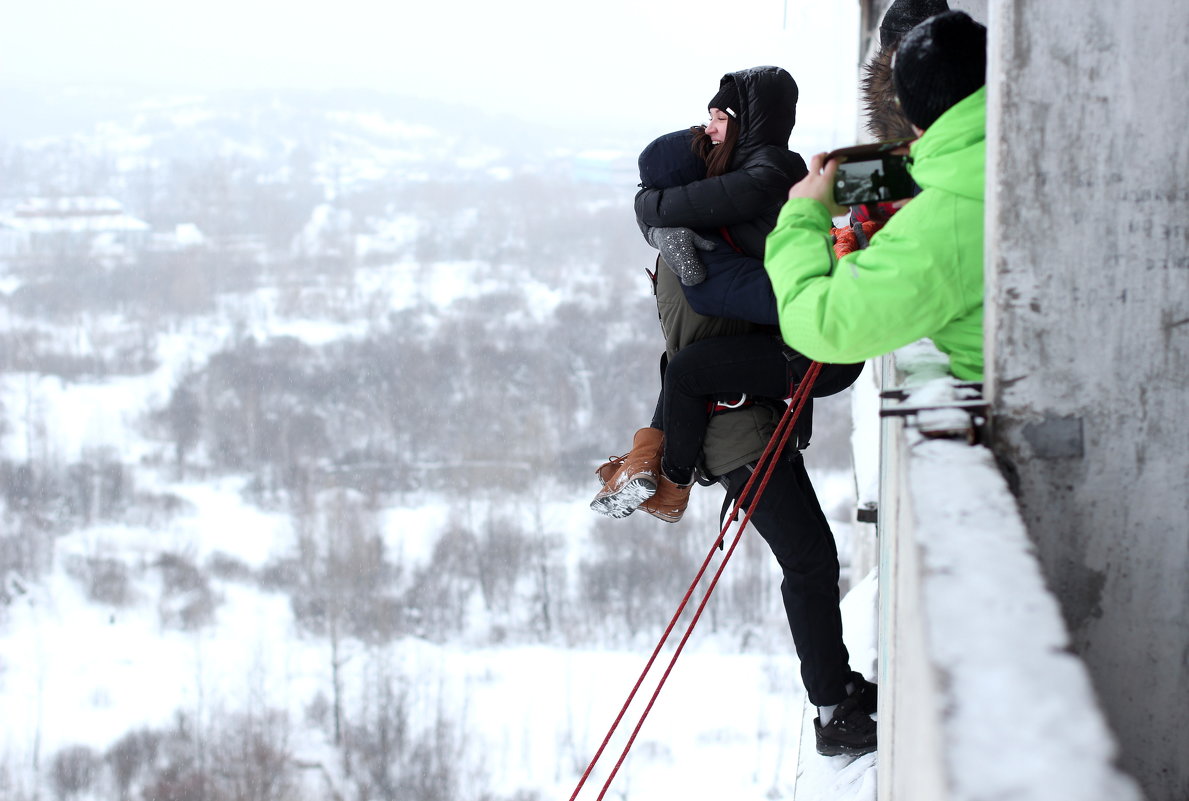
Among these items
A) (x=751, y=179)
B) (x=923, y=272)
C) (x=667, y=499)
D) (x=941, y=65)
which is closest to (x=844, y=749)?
(x=667, y=499)

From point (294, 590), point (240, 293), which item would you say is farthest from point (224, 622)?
point (240, 293)

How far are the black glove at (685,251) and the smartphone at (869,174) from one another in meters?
0.61

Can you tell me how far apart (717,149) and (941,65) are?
846mm

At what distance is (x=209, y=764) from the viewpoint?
27.7 m

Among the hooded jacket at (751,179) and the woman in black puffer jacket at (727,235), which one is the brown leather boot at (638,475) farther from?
the hooded jacket at (751,179)

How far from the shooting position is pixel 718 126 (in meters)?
2.33

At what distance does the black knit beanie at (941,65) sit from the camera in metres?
1.50

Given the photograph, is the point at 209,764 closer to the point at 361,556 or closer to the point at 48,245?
the point at 361,556

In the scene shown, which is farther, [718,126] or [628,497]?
[628,497]

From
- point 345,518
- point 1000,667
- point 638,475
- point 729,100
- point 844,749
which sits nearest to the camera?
point 1000,667

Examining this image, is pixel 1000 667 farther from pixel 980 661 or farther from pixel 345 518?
pixel 345 518

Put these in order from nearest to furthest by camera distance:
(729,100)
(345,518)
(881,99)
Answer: (881,99), (729,100), (345,518)

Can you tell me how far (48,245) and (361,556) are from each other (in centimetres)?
3784

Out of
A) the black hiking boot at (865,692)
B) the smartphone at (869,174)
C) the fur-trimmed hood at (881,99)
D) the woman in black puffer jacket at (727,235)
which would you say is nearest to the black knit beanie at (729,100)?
the woman in black puffer jacket at (727,235)
